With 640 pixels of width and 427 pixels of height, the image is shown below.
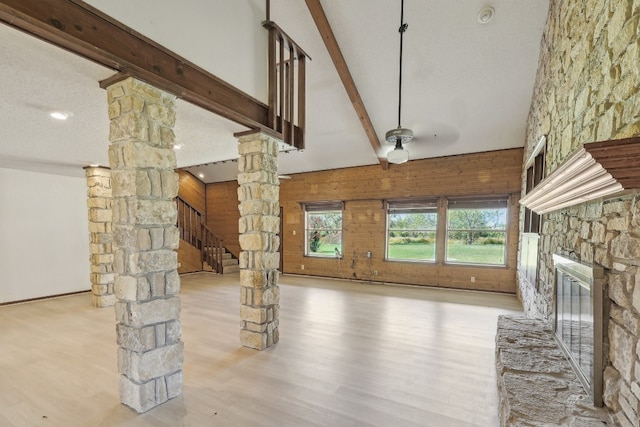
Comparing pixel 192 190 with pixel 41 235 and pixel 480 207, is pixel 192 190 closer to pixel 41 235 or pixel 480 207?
pixel 41 235

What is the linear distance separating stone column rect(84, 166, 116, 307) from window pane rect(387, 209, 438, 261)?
6.08m

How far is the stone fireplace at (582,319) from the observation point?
1432 mm

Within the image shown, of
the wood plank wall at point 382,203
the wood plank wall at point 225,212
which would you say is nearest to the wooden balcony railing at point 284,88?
the wood plank wall at point 382,203

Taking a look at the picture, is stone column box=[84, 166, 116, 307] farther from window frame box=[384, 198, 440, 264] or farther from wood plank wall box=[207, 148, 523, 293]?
window frame box=[384, 198, 440, 264]

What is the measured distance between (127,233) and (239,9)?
7.88 feet

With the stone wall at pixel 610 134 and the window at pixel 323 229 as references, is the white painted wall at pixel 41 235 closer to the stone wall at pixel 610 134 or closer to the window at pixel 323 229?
the window at pixel 323 229

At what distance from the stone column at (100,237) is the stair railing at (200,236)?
325cm

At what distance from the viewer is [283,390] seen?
97.4 inches

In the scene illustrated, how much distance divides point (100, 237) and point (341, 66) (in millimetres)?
5291

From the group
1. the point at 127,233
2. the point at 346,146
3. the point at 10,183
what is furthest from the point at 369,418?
the point at 10,183

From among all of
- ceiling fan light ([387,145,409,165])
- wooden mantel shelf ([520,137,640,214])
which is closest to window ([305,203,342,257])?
ceiling fan light ([387,145,409,165])

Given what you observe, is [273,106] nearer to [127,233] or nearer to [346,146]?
[127,233]

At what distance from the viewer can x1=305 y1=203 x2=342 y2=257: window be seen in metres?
7.89

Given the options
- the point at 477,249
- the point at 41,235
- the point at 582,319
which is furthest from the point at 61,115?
the point at 477,249
